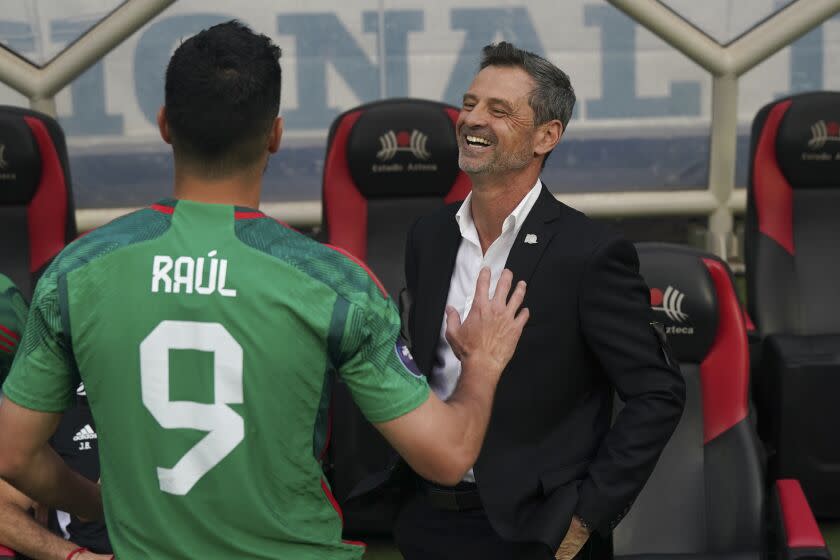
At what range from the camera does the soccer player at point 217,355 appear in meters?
1.33

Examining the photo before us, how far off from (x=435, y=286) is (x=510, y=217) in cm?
19

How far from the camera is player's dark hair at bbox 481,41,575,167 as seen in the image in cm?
213

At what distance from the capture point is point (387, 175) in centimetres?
383

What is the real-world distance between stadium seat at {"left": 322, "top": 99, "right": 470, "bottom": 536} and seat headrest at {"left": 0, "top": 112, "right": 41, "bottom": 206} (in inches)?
37.2

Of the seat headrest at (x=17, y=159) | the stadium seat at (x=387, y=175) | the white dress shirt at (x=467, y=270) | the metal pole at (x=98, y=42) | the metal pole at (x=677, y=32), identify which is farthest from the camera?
the metal pole at (x=677, y=32)

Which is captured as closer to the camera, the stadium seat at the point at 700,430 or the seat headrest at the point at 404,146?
the stadium seat at the point at 700,430

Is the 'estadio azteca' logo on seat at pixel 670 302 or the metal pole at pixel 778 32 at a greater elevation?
the metal pole at pixel 778 32

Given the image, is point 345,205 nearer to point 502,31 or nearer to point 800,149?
point 800,149

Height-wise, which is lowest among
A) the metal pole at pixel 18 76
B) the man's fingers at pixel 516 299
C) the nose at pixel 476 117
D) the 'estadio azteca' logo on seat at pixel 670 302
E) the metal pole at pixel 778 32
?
the 'estadio azteca' logo on seat at pixel 670 302

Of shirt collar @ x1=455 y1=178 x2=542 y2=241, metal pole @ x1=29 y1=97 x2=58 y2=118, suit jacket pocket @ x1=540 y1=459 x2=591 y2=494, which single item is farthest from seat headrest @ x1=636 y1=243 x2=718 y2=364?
metal pole @ x1=29 y1=97 x2=58 y2=118

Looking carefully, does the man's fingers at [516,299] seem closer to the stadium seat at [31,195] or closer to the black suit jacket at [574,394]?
the black suit jacket at [574,394]

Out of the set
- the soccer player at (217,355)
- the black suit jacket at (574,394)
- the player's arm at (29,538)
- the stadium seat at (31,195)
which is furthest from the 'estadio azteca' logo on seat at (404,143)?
the soccer player at (217,355)

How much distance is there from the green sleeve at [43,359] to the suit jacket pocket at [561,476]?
2.95 ft

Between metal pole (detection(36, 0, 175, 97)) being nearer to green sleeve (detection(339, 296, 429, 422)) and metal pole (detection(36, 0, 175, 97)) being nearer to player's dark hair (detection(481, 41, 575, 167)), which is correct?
player's dark hair (detection(481, 41, 575, 167))
